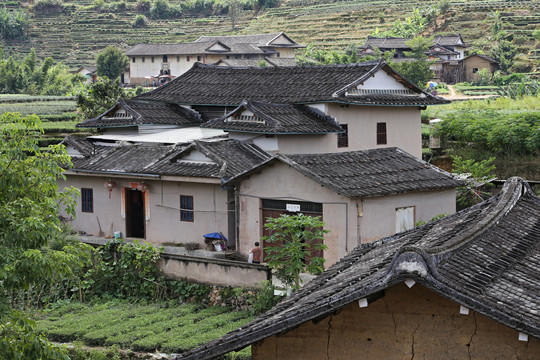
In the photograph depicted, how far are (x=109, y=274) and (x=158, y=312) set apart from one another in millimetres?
2896

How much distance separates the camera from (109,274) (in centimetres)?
2261

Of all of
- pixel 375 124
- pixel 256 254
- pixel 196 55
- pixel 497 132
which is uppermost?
pixel 196 55

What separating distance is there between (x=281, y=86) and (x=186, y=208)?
6.06m

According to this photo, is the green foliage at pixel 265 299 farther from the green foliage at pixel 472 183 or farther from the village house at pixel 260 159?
the green foliage at pixel 472 183

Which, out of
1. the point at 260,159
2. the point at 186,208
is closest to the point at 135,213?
the point at 186,208

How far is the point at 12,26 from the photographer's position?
92.2 m

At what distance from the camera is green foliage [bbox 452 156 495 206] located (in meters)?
26.2

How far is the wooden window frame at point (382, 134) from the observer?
2839cm

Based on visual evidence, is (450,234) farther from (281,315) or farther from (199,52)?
(199,52)

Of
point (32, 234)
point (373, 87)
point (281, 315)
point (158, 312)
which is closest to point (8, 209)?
point (32, 234)

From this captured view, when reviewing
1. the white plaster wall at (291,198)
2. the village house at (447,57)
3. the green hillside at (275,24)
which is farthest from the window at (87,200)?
the green hillside at (275,24)

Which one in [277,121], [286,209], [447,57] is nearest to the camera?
[286,209]

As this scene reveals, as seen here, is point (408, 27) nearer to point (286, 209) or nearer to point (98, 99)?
point (98, 99)

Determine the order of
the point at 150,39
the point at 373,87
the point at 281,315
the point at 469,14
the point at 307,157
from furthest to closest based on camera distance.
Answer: the point at 150,39, the point at 469,14, the point at 373,87, the point at 307,157, the point at 281,315
